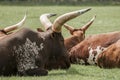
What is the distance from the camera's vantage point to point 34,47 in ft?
33.0

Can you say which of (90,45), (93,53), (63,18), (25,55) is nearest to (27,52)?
(25,55)

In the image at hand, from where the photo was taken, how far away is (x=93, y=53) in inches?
470

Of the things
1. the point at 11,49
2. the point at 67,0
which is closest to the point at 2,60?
the point at 11,49

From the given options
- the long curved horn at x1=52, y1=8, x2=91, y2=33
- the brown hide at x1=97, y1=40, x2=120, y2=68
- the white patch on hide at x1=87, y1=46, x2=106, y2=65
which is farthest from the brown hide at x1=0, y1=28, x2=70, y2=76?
the white patch on hide at x1=87, y1=46, x2=106, y2=65

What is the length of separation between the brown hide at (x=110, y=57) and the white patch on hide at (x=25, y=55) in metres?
1.65

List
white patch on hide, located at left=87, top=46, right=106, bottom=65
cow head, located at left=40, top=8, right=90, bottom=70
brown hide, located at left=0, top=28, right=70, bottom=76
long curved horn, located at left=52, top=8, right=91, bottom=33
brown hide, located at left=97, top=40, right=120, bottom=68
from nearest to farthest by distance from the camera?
brown hide, located at left=0, top=28, right=70, bottom=76 < long curved horn, located at left=52, top=8, right=91, bottom=33 < cow head, located at left=40, top=8, right=90, bottom=70 < brown hide, located at left=97, top=40, right=120, bottom=68 < white patch on hide, located at left=87, top=46, right=106, bottom=65

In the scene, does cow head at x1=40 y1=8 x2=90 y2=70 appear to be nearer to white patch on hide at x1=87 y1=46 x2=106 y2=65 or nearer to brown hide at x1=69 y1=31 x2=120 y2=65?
white patch on hide at x1=87 y1=46 x2=106 y2=65

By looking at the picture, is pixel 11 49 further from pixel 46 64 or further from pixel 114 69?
pixel 114 69

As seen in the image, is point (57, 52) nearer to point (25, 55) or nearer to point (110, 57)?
point (25, 55)

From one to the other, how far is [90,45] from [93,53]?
11.7 inches

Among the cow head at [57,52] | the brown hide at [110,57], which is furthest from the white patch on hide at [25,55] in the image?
the brown hide at [110,57]

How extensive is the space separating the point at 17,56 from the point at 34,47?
43cm

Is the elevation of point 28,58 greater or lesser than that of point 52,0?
greater

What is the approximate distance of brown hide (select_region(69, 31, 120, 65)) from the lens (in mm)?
11820
